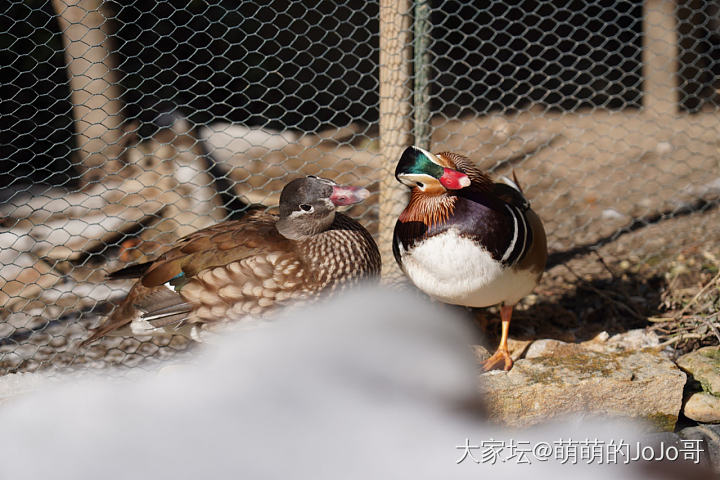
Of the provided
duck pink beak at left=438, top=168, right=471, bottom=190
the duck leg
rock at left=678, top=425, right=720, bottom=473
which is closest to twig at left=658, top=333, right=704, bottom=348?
rock at left=678, top=425, right=720, bottom=473

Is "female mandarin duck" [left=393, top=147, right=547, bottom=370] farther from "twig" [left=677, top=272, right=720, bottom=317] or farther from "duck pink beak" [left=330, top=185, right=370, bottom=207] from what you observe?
"twig" [left=677, top=272, right=720, bottom=317]

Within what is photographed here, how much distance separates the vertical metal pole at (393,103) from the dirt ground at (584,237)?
11 centimetres

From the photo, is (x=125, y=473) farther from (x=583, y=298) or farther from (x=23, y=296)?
(x=583, y=298)

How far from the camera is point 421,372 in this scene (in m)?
2.34

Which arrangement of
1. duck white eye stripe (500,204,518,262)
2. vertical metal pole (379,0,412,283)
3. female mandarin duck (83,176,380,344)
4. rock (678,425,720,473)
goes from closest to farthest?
rock (678,425,720,473), duck white eye stripe (500,204,518,262), female mandarin duck (83,176,380,344), vertical metal pole (379,0,412,283)

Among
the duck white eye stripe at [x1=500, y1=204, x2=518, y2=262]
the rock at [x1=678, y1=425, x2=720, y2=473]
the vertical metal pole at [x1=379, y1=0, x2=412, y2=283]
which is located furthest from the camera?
the vertical metal pole at [x1=379, y1=0, x2=412, y2=283]

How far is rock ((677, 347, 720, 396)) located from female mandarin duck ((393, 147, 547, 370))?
55 centimetres

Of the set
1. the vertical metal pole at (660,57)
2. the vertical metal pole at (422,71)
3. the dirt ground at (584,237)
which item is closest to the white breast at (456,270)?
the dirt ground at (584,237)

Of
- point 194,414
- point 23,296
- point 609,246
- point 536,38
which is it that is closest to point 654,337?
point 609,246

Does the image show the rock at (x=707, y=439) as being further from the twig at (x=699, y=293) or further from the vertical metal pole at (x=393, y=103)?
the vertical metal pole at (x=393, y=103)

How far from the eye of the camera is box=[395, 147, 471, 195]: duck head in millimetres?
2219

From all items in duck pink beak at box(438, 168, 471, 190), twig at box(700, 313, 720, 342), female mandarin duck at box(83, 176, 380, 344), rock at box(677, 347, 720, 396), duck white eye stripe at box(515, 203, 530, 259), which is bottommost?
rock at box(677, 347, 720, 396)

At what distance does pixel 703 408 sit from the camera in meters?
2.25

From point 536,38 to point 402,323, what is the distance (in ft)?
11.0
